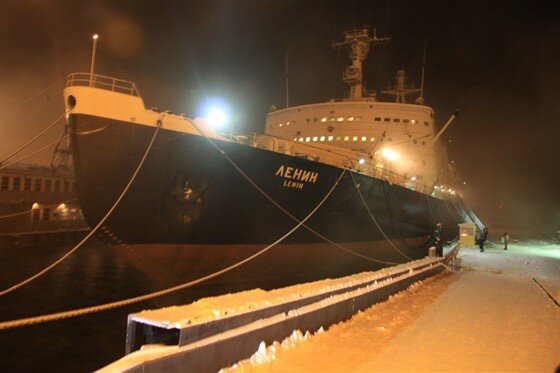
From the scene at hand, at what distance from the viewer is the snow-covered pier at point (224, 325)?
8.93 feet

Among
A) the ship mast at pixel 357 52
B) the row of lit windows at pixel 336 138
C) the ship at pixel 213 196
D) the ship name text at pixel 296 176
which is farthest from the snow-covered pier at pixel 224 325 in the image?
the ship mast at pixel 357 52

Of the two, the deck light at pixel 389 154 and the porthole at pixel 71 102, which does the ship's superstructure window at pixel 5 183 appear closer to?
the porthole at pixel 71 102

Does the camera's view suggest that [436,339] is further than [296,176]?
No

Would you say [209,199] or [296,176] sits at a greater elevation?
[296,176]

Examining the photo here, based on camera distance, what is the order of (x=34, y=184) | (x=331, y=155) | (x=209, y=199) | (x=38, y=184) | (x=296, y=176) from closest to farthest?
(x=209, y=199), (x=296, y=176), (x=331, y=155), (x=34, y=184), (x=38, y=184)

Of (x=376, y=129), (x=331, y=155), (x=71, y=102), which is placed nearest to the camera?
(x=71, y=102)

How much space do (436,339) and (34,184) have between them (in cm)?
3009

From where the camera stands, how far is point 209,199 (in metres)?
8.49

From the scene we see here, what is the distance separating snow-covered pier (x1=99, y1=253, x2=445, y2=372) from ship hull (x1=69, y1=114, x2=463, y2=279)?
13.3 ft

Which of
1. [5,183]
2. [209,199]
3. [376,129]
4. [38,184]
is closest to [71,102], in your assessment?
[209,199]

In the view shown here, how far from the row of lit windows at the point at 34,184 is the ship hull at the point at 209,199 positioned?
2309cm

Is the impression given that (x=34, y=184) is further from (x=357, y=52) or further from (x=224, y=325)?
(x=224, y=325)

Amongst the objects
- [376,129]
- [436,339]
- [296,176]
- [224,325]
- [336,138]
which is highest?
[376,129]

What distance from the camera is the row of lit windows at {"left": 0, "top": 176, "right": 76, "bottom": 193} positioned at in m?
25.6
